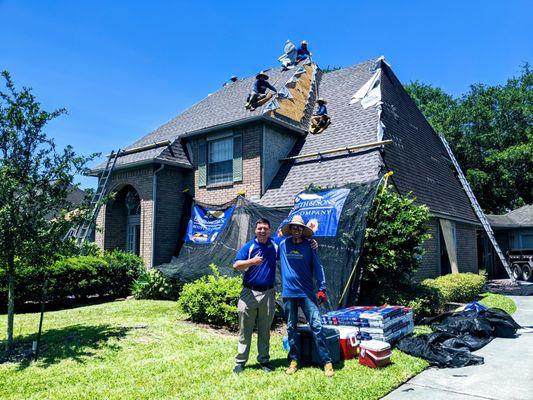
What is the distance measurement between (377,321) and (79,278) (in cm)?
924

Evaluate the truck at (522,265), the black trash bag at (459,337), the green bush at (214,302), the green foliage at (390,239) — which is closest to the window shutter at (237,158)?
the green bush at (214,302)

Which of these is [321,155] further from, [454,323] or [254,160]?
[454,323]

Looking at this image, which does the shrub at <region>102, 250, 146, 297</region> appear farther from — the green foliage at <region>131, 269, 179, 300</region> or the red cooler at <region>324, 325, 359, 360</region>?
the red cooler at <region>324, 325, 359, 360</region>

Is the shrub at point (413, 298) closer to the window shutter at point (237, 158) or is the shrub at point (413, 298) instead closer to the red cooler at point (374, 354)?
the red cooler at point (374, 354)

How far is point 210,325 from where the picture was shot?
856cm

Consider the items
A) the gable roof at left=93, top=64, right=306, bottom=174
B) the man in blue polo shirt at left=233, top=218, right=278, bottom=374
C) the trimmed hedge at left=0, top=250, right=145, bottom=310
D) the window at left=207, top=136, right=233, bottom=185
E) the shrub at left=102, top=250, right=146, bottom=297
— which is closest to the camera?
the man in blue polo shirt at left=233, top=218, right=278, bottom=374

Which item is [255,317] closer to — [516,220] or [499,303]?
[499,303]

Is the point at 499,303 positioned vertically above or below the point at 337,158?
below

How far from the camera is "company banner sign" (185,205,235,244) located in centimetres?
1372

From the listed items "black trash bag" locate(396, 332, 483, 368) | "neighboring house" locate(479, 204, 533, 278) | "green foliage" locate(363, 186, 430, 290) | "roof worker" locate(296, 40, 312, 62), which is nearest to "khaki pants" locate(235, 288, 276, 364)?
"black trash bag" locate(396, 332, 483, 368)

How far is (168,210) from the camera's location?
15.4 metres

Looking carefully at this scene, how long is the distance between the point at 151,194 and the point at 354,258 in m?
8.92

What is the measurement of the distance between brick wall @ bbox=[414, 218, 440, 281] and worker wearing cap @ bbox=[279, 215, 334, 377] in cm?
847

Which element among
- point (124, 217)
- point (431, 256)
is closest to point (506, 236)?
point (431, 256)
